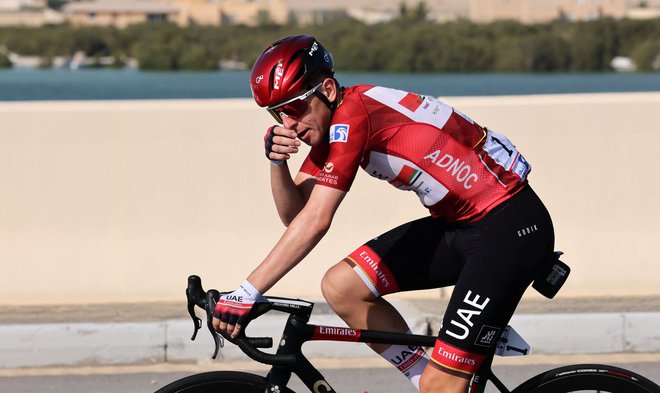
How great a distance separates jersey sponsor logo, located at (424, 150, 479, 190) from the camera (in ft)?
14.4

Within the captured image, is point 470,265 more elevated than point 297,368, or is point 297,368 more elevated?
point 470,265

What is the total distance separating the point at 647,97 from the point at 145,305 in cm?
356

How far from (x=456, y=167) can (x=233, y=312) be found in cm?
95

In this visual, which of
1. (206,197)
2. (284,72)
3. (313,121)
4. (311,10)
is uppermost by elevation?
(284,72)

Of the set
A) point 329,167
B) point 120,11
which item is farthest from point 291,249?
point 120,11

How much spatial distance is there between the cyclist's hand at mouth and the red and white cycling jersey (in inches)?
18.9

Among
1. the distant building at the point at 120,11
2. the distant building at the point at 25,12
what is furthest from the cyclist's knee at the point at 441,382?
the distant building at the point at 25,12

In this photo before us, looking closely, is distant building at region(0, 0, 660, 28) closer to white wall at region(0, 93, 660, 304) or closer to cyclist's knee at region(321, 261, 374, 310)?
white wall at region(0, 93, 660, 304)

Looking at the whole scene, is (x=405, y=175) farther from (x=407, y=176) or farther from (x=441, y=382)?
(x=441, y=382)

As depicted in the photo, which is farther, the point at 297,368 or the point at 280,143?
the point at 280,143

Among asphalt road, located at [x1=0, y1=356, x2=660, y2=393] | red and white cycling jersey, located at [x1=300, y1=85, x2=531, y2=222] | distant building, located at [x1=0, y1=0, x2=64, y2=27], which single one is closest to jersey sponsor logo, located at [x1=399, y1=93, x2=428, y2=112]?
red and white cycling jersey, located at [x1=300, y1=85, x2=531, y2=222]

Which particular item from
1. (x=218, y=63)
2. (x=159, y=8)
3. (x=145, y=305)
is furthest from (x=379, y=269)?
(x=159, y=8)

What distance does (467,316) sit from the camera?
437 cm

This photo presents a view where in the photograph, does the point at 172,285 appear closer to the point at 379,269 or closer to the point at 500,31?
the point at 379,269
